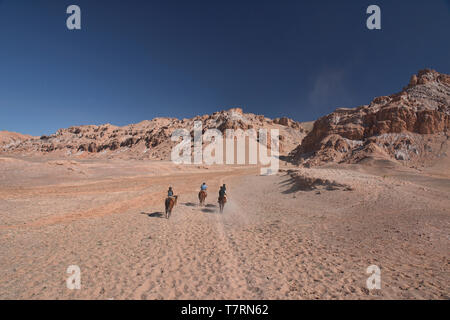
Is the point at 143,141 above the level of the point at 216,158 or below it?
above

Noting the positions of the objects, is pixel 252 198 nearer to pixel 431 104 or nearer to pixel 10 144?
pixel 431 104

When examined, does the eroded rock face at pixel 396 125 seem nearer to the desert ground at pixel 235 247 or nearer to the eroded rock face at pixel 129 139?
the desert ground at pixel 235 247

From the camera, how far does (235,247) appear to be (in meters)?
7.66

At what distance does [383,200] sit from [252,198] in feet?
33.1

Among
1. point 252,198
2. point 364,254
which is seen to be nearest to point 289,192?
point 252,198

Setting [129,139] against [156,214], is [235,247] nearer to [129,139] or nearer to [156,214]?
[156,214]

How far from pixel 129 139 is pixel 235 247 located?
10396 cm

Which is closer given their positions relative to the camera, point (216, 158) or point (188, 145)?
point (216, 158)

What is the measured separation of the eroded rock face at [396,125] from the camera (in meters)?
34.6

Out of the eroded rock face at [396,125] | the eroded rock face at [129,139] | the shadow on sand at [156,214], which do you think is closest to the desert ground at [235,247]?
the shadow on sand at [156,214]

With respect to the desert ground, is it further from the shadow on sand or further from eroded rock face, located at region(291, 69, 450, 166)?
eroded rock face, located at region(291, 69, 450, 166)

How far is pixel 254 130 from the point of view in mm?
88500

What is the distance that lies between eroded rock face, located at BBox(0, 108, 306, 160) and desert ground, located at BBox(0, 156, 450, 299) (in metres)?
66.3

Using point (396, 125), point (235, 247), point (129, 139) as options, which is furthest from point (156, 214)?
point (129, 139)
